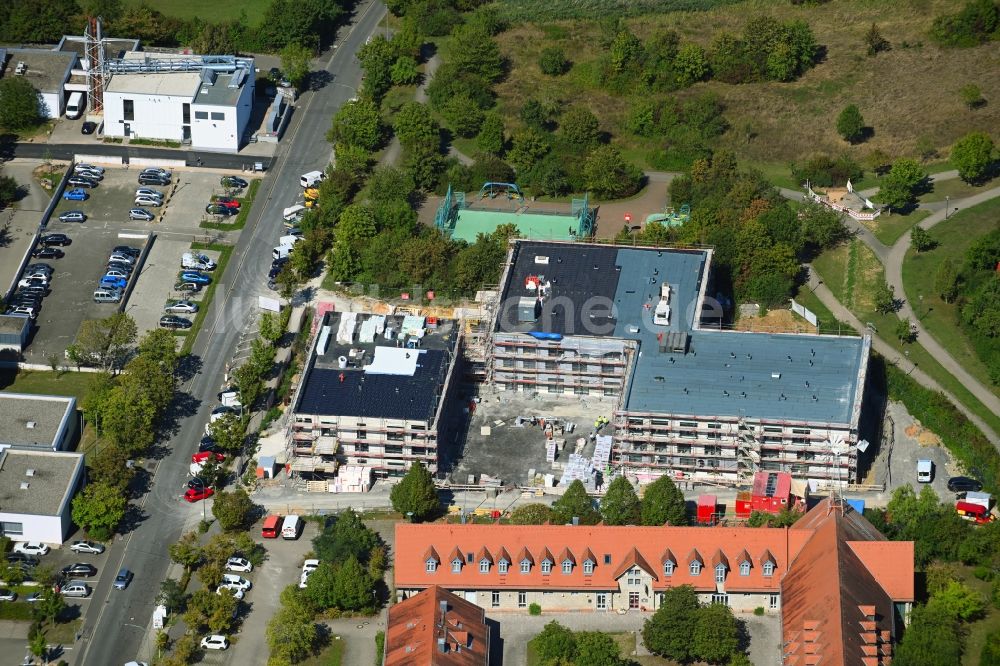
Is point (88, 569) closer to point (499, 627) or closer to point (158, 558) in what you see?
point (158, 558)

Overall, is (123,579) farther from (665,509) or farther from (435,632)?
(665,509)

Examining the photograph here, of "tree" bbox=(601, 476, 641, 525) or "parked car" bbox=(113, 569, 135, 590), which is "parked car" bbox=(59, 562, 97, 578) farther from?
"tree" bbox=(601, 476, 641, 525)

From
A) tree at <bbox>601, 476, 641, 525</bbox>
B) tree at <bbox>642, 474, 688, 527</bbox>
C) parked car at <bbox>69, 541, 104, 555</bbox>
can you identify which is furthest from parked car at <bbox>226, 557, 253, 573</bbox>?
tree at <bbox>642, 474, 688, 527</bbox>

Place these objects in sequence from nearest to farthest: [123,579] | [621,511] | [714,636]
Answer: [714,636], [123,579], [621,511]

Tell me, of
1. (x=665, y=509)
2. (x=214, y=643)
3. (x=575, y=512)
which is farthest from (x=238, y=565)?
(x=665, y=509)

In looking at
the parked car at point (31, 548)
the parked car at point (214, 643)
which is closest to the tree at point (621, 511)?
the parked car at point (214, 643)

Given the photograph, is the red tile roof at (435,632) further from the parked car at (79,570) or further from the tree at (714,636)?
the parked car at (79,570)
